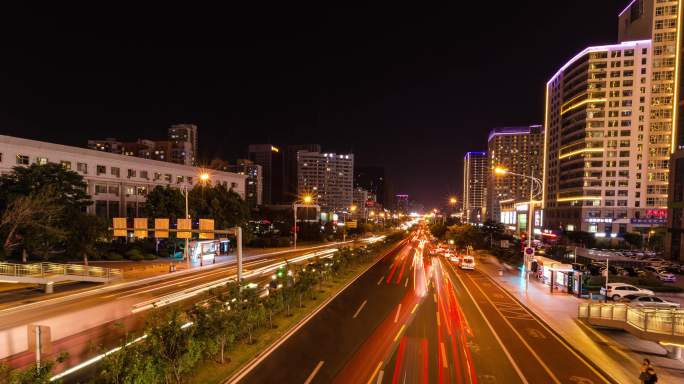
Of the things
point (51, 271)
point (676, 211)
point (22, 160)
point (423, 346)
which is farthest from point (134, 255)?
point (676, 211)

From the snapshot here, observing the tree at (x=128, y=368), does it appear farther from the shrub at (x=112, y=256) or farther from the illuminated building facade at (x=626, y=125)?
the illuminated building facade at (x=626, y=125)

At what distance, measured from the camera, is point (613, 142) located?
8562 cm

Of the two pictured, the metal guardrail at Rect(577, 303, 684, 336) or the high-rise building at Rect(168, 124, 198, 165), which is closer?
the metal guardrail at Rect(577, 303, 684, 336)

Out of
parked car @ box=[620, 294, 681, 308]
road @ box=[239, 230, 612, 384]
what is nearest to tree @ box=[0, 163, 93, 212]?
road @ box=[239, 230, 612, 384]

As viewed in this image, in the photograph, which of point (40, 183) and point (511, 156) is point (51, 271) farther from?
point (511, 156)

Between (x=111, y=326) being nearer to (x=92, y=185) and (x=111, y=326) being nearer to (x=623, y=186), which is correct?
(x=92, y=185)

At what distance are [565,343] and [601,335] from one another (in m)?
3.16

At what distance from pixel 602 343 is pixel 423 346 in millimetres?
9919

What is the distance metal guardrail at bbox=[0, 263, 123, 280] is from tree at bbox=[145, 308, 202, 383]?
79.7ft

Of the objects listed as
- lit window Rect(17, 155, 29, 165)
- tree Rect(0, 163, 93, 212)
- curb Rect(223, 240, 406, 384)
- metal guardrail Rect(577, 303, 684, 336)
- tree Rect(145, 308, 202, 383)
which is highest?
lit window Rect(17, 155, 29, 165)

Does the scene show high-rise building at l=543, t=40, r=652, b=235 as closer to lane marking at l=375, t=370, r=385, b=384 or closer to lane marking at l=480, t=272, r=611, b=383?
lane marking at l=480, t=272, r=611, b=383

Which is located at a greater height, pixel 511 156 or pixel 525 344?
pixel 511 156

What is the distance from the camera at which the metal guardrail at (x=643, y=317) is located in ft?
53.9

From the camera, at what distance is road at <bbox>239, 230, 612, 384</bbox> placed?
1394cm
